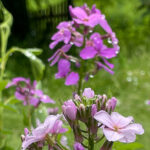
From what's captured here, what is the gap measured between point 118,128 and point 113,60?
3.22 meters

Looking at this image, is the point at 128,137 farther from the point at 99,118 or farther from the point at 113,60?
the point at 113,60

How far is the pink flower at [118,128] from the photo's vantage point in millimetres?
525

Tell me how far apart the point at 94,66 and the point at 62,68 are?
0.39 feet

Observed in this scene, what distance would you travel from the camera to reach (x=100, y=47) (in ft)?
3.51

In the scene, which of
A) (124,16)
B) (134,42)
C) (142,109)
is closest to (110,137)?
(142,109)

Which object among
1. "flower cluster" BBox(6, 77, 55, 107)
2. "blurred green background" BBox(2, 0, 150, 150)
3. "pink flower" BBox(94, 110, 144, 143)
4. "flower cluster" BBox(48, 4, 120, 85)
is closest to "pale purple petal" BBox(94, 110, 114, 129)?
"pink flower" BBox(94, 110, 144, 143)

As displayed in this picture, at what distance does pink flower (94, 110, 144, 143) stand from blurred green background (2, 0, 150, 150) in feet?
5.07

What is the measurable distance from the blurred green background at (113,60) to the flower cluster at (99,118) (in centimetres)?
150

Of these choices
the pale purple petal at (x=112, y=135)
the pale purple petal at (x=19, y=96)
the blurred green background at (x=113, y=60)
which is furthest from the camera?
the blurred green background at (x=113, y=60)

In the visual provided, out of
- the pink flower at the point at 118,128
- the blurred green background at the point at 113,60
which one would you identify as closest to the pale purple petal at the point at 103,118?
the pink flower at the point at 118,128

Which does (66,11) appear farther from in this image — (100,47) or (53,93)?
(100,47)

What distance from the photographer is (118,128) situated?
554 mm

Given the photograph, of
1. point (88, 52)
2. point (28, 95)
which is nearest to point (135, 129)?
point (88, 52)

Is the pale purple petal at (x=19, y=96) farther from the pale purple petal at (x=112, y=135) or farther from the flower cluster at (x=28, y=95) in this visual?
the pale purple petal at (x=112, y=135)
